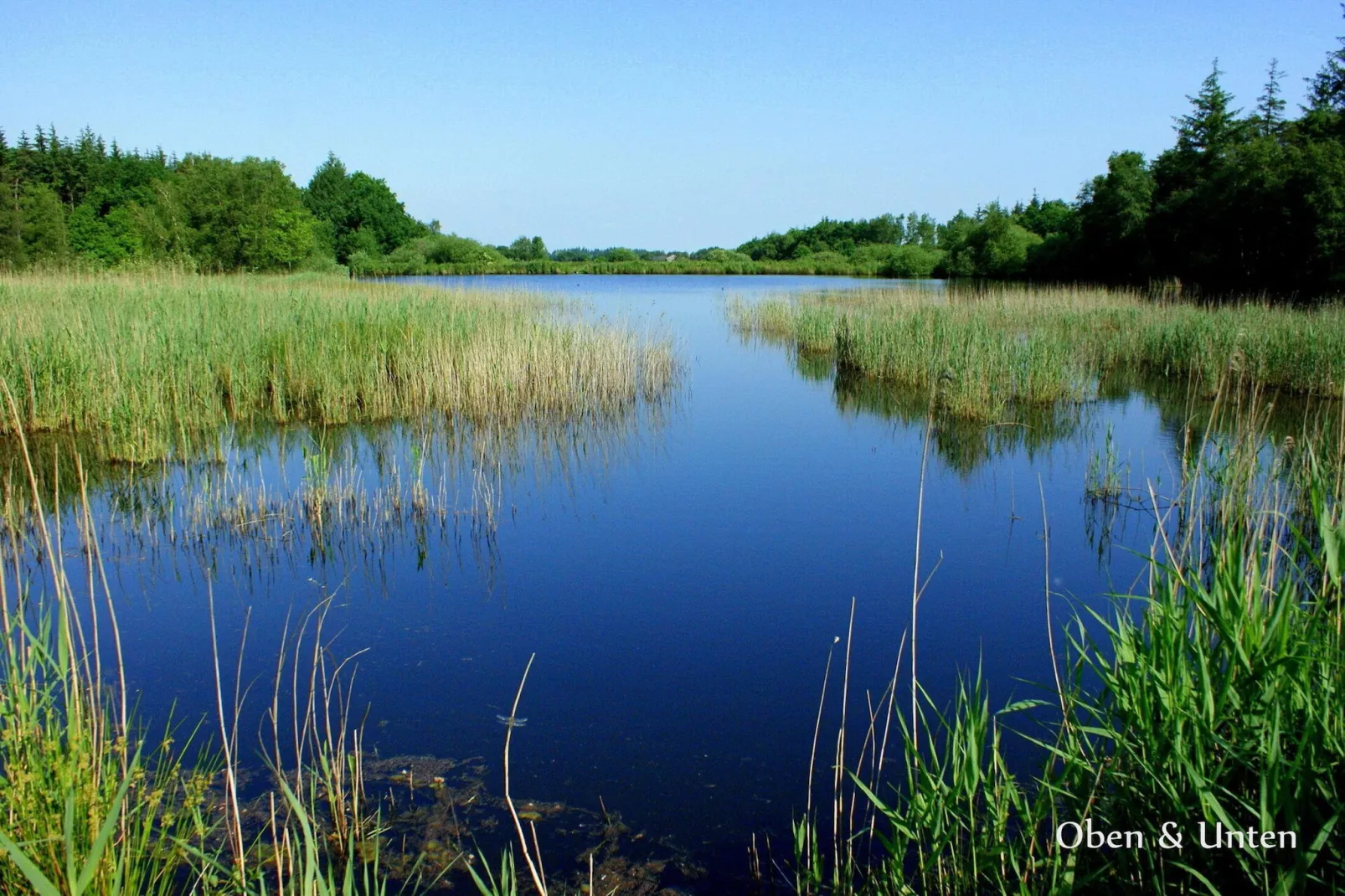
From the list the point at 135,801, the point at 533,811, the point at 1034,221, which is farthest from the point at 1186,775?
the point at 1034,221

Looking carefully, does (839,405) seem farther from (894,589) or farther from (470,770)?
(470,770)

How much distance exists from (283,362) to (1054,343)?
8.04m

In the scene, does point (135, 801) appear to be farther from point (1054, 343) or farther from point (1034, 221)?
point (1034, 221)

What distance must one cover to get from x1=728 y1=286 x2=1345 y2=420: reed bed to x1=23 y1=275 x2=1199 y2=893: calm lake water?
4.82ft

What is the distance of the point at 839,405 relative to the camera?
9.79m

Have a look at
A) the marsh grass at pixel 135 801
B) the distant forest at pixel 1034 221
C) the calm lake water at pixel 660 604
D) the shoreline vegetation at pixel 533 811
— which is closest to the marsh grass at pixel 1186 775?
the shoreline vegetation at pixel 533 811

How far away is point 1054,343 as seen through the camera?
9648 millimetres

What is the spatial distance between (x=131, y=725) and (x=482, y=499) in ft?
9.51

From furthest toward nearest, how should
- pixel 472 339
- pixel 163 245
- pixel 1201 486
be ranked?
pixel 163 245 → pixel 472 339 → pixel 1201 486

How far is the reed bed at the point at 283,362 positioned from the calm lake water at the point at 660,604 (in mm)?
929

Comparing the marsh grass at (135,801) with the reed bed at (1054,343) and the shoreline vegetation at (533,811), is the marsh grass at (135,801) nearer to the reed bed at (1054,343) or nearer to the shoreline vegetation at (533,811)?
the shoreline vegetation at (533,811)

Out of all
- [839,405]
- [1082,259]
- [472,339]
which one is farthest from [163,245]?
[1082,259]

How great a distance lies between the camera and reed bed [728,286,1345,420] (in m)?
8.89

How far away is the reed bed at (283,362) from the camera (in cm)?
690
